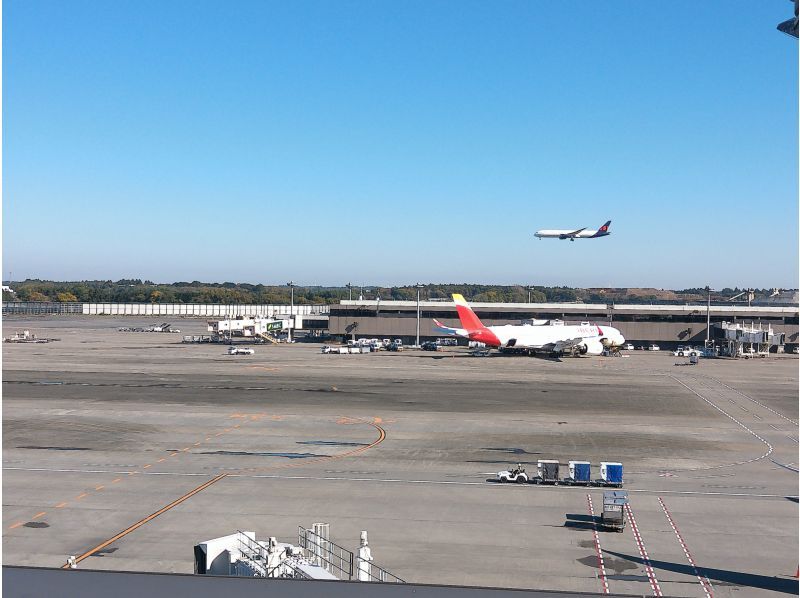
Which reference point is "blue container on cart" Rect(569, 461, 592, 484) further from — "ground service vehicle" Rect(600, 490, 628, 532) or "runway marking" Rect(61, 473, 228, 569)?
"runway marking" Rect(61, 473, 228, 569)

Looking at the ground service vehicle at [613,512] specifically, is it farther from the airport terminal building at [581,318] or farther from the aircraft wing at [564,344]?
the airport terminal building at [581,318]

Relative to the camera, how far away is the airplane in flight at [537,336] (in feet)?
350

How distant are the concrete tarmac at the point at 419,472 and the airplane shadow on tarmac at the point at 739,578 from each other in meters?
0.09

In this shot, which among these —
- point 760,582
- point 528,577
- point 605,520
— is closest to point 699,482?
point 605,520

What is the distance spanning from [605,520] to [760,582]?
19.2 feet

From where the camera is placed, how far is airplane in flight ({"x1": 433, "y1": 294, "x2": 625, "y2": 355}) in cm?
10681

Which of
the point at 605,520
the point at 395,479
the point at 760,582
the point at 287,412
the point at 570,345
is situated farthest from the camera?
the point at 570,345

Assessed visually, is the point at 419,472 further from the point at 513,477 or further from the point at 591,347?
the point at 591,347

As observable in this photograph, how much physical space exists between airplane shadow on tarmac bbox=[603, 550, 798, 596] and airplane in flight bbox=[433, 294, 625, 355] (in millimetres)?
82928

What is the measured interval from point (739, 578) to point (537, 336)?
3470 inches

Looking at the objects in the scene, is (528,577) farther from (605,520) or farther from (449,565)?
(605,520)

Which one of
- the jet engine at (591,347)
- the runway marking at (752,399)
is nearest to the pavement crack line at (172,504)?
the runway marking at (752,399)

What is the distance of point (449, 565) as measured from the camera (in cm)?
2291

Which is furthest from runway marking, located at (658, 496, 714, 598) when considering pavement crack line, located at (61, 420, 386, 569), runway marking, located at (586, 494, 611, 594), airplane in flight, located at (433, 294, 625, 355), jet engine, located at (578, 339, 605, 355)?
jet engine, located at (578, 339, 605, 355)
